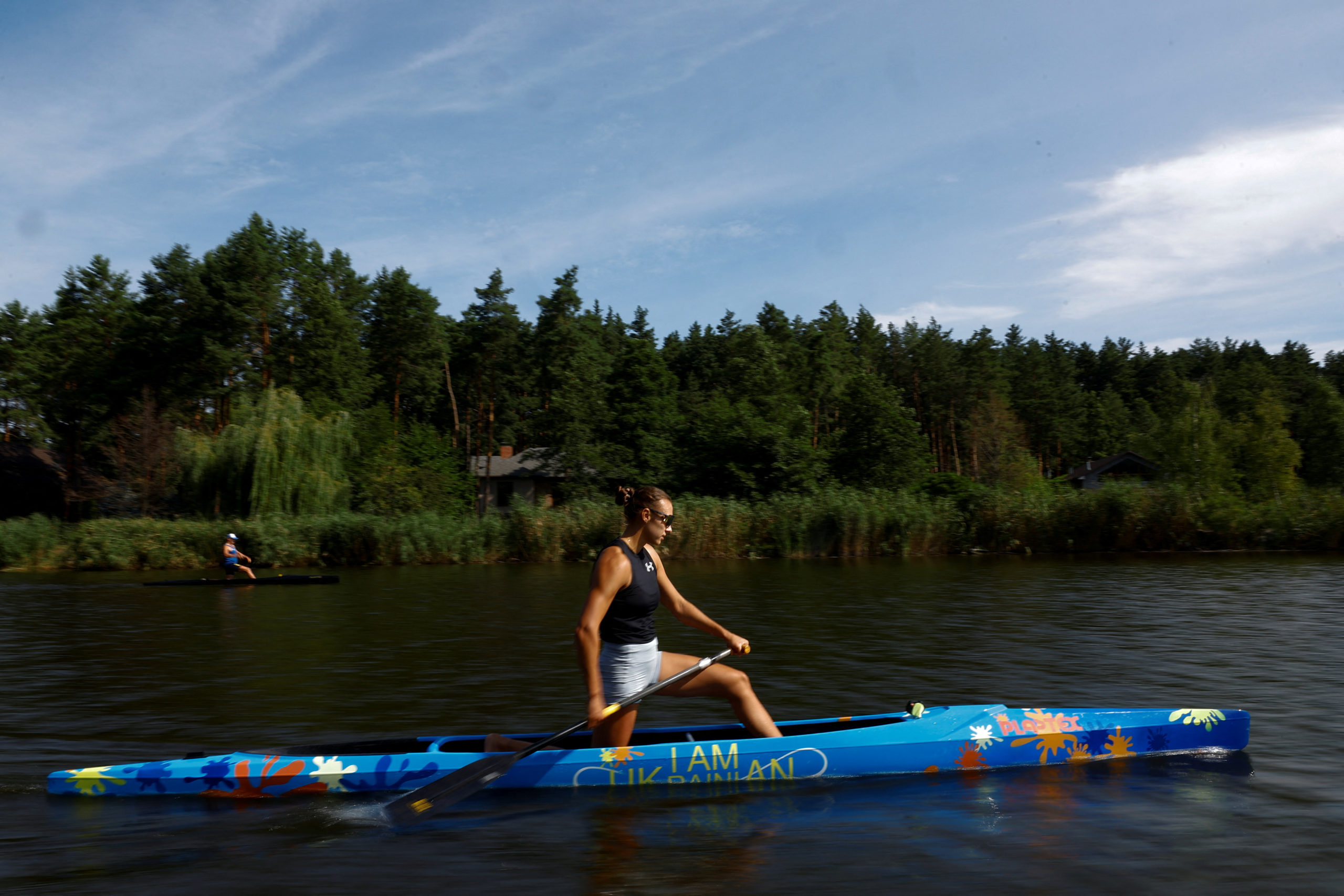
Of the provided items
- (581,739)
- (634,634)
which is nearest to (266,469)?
(581,739)

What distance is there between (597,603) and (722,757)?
4.72ft

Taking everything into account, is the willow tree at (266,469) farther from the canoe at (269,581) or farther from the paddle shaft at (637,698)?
the paddle shaft at (637,698)

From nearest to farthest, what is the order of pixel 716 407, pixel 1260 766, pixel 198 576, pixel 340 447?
pixel 1260 766, pixel 198 576, pixel 340 447, pixel 716 407

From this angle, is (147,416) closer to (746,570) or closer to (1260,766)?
(746,570)

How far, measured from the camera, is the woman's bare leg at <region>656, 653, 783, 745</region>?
5.98 metres

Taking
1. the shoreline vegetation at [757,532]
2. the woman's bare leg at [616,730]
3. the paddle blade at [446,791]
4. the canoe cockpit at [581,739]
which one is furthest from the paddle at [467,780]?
the shoreline vegetation at [757,532]

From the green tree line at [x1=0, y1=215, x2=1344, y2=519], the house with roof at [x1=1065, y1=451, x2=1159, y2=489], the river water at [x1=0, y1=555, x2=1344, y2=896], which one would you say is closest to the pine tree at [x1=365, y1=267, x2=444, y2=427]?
the green tree line at [x1=0, y1=215, x2=1344, y2=519]

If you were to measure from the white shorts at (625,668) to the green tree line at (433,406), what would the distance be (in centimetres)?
3212

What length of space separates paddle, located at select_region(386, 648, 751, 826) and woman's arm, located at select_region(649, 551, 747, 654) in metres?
0.08

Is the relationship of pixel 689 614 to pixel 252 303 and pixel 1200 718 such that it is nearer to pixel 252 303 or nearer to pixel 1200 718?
pixel 1200 718

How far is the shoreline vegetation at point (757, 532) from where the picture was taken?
32719 millimetres

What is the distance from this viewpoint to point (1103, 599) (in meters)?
18.1

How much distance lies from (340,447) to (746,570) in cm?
1884

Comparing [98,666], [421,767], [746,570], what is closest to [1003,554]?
[746,570]
